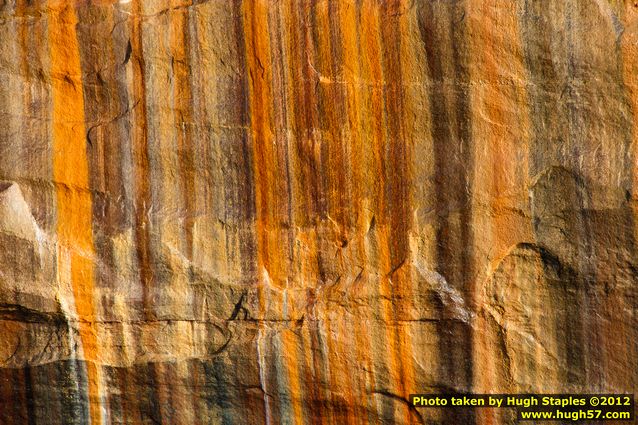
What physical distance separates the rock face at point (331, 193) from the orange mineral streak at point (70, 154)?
0.02m

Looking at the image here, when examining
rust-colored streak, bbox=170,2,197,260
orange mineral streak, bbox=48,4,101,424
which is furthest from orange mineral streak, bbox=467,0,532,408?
orange mineral streak, bbox=48,4,101,424

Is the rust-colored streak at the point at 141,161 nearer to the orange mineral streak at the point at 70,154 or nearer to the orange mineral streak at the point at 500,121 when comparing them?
the orange mineral streak at the point at 70,154

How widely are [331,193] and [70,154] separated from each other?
266 centimetres

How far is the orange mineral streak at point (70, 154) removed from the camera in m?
6.42

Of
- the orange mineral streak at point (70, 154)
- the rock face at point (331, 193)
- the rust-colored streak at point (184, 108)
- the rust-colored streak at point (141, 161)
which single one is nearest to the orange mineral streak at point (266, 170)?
the rock face at point (331, 193)

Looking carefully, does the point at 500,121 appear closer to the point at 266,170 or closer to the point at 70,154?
the point at 266,170

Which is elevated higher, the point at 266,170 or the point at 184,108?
the point at 184,108

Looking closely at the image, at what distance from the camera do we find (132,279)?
6570mm

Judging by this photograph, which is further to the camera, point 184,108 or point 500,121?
point 184,108

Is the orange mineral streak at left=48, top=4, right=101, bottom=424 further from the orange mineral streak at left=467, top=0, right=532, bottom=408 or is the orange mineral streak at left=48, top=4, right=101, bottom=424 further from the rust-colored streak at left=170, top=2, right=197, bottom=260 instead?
the orange mineral streak at left=467, top=0, right=532, bottom=408

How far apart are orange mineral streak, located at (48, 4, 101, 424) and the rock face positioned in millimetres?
20

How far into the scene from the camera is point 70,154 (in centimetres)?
648

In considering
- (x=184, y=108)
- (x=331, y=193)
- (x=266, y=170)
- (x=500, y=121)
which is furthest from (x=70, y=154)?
(x=500, y=121)

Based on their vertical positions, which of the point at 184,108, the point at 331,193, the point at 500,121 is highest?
the point at 184,108
